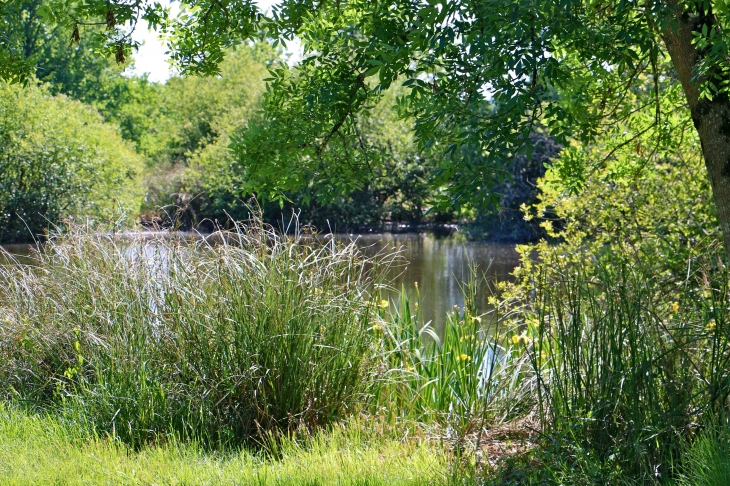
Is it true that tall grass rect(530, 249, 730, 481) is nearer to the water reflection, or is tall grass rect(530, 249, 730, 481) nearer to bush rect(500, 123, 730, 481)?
bush rect(500, 123, 730, 481)

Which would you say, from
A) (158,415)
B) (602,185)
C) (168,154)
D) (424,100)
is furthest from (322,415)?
(168,154)

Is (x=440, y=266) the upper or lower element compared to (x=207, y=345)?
lower

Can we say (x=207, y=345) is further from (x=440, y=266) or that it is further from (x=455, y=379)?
(x=440, y=266)

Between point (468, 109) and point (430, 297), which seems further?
point (430, 297)

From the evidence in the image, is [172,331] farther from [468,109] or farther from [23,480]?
[468,109]

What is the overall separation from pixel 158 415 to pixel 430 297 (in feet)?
35.0

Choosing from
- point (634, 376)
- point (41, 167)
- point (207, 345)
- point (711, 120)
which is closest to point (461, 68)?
point (711, 120)

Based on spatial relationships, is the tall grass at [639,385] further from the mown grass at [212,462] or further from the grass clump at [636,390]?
the mown grass at [212,462]

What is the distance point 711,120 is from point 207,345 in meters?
3.30

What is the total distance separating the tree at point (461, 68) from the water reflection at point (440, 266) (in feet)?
19.1

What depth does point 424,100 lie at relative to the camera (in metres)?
3.64

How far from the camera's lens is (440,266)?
1894 centimetres

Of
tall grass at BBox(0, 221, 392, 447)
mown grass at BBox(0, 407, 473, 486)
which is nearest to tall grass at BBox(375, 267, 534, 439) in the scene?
tall grass at BBox(0, 221, 392, 447)

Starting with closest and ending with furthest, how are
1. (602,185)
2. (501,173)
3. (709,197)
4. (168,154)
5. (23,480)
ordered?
(501,173), (23,480), (709,197), (602,185), (168,154)
